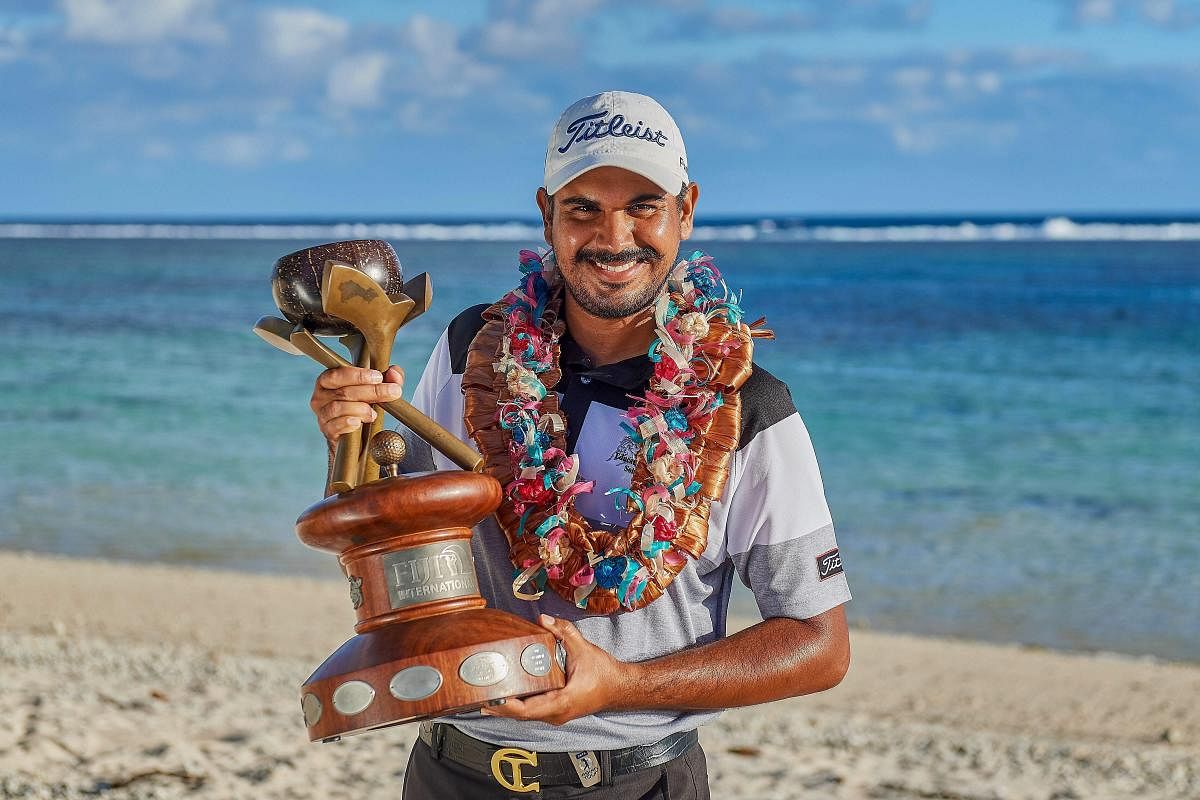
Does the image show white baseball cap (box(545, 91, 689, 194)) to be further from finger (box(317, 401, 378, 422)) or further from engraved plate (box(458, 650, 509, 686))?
engraved plate (box(458, 650, 509, 686))

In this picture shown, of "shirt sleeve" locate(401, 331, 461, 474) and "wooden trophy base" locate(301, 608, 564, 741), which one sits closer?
"wooden trophy base" locate(301, 608, 564, 741)

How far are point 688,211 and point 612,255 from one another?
0.26m

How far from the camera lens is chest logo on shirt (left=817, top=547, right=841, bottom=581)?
2.51 m

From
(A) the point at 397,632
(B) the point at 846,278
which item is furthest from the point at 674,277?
(B) the point at 846,278

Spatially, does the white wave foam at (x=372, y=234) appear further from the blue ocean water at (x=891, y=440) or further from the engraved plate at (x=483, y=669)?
the engraved plate at (x=483, y=669)

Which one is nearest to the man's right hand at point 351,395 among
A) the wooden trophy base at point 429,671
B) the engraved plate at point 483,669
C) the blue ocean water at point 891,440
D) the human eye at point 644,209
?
the wooden trophy base at point 429,671

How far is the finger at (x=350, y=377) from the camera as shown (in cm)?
227

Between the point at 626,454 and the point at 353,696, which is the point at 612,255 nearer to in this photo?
the point at 626,454

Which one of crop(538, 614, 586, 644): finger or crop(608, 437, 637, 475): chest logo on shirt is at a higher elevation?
crop(608, 437, 637, 475): chest logo on shirt

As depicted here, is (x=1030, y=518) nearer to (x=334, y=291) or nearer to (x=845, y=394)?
(x=845, y=394)

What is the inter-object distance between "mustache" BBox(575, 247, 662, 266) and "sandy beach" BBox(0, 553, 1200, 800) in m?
3.41

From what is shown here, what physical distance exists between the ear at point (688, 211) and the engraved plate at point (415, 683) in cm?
107

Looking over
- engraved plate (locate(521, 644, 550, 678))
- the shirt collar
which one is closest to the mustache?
the shirt collar

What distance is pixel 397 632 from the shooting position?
2.15 m
